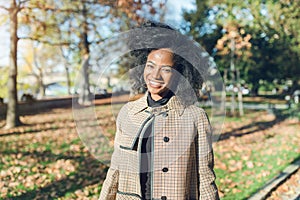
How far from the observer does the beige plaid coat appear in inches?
70.9

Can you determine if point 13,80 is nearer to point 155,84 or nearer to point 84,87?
point 84,87

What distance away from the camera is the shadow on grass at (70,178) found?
14.8 feet

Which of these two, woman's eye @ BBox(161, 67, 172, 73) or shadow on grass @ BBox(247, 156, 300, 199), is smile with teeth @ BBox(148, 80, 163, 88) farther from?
shadow on grass @ BBox(247, 156, 300, 199)

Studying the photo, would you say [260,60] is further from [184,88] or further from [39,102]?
[184,88]

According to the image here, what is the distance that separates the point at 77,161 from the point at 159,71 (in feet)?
15.8

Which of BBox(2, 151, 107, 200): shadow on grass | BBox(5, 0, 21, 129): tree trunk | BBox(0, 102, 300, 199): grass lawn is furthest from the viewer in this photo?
BBox(5, 0, 21, 129): tree trunk

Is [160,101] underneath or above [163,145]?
above

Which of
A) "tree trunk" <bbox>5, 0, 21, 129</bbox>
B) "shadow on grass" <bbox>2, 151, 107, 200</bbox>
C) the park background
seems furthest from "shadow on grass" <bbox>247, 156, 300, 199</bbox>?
"tree trunk" <bbox>5, 0, 21, 129</bbox>

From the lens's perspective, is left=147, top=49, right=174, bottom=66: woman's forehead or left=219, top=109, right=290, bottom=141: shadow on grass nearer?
left=147, top=49, right=174, bottom=66: woman's forehead

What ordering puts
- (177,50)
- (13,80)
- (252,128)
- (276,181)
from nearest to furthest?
(177,50)
(276,181)
(13,80)
(252,128)

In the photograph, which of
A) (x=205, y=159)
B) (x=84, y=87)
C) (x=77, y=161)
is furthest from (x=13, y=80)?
(x=205, y=159)

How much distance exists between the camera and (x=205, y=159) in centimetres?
184

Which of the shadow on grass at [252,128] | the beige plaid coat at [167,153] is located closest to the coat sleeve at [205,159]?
the beige plaid coat at [167,153]

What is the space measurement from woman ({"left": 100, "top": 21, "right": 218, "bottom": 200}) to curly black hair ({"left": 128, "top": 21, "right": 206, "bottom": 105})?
1 centimetres
